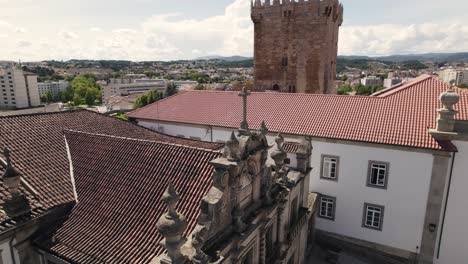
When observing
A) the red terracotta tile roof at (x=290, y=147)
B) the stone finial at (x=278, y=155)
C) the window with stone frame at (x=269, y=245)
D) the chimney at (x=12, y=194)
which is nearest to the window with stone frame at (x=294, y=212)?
the window with stone frame at (x=269, y=245)

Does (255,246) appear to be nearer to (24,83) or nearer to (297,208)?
(297,208)

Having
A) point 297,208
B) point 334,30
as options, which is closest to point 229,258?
point 297,208

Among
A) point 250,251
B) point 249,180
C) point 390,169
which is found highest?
point 249,180

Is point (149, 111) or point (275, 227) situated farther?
point (149, 111)

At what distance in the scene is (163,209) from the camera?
11023 millimetres

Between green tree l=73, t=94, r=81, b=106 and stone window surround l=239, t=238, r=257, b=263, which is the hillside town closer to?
stone window surround l=239, t=238, r=257, b=263

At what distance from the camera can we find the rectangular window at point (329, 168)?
2073 centimetres

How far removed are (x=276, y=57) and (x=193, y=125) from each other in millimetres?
15242

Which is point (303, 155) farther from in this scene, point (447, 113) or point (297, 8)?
point (297, 8)

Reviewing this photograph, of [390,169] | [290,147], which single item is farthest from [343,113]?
[290,147]

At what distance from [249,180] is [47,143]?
11098 millimetres

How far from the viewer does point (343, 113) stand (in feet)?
72.6

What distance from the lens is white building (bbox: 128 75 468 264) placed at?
17.8 meters

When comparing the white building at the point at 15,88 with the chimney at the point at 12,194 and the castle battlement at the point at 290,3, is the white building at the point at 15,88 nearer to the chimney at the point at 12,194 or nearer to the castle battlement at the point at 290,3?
the castle battlement at the point at 290,3
